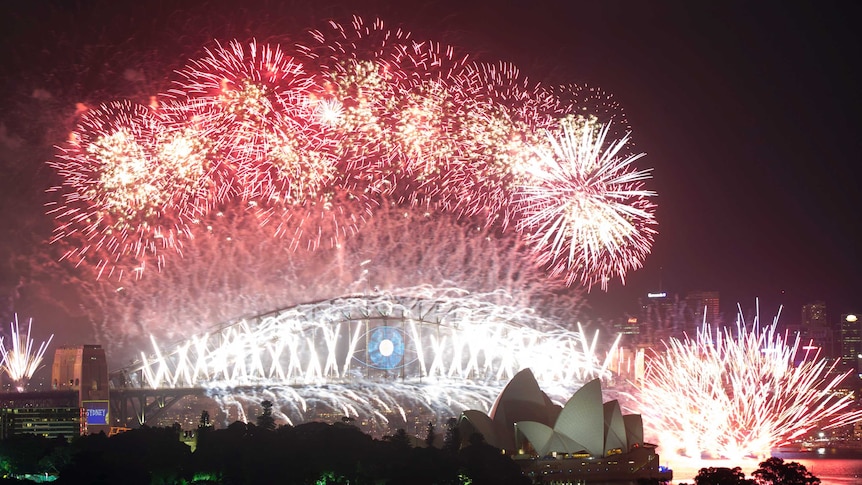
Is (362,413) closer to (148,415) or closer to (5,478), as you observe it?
(148,415)

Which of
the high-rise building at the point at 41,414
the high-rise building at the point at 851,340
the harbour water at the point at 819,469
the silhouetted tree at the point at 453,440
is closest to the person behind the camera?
the silhouetted tree at the point at 453,440

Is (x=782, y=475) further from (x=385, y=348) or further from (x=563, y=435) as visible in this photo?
(x=385, y=348)

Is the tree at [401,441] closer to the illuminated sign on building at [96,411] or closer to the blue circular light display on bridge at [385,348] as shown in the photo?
the blue circular light display on bridge at [385,348]

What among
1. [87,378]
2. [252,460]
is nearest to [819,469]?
[252,460]

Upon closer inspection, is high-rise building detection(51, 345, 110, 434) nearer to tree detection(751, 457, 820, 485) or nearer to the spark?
the spark

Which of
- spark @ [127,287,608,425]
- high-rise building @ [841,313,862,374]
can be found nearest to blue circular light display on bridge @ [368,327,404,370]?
spark @ [127,287,608,425]

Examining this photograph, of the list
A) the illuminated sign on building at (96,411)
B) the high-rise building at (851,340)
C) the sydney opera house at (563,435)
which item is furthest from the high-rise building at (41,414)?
the high-rise building at (851,340)
